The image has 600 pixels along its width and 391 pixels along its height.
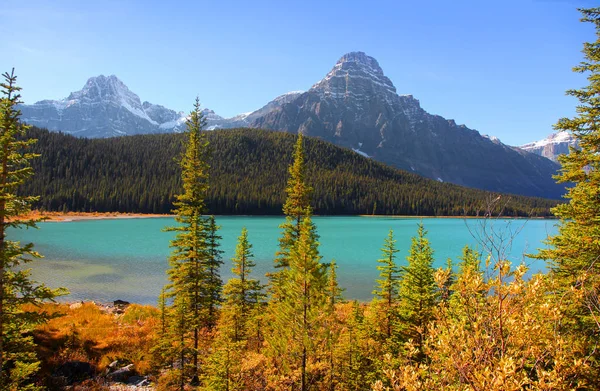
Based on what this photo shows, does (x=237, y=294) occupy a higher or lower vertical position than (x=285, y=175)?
lower

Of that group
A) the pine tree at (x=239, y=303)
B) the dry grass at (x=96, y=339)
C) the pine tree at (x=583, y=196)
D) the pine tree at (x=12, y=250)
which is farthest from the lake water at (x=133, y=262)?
the pine tree at (x=12, y=250)

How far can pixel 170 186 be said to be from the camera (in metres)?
146

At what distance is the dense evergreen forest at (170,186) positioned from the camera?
132 m

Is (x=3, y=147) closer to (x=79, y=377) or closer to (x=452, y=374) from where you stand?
(x=79, y=377)

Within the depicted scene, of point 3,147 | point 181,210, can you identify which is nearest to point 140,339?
point 181,210

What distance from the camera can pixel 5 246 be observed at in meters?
8.55

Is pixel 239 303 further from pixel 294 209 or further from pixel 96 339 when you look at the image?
pixel 96 339

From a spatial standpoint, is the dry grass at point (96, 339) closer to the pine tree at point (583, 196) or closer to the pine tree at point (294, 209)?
the pine tree at point (294, 209)

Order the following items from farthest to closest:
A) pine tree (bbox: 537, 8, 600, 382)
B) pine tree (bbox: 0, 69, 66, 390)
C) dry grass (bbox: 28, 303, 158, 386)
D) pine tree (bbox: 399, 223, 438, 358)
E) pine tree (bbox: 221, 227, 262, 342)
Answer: pine tree (bbox: 221, 227, 262, 342), dry grass (bbox: 28, 303, 158, 386), pine tree (bbox: 399, 223, 438, 358), pine tree (bbox: 537, 8, 600, 382), pine tree (bbox: 0, 69, 66, 390)

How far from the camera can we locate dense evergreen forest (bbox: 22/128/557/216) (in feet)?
434

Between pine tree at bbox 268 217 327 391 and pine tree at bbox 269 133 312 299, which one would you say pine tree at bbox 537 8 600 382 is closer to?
pine tree at bbox 268 217 327 391

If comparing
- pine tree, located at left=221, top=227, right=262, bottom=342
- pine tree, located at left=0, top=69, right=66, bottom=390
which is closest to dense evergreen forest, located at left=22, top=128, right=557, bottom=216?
pine tree, located at left=221, top=227, right=262, bottom=342

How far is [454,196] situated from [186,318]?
201890 millimetres

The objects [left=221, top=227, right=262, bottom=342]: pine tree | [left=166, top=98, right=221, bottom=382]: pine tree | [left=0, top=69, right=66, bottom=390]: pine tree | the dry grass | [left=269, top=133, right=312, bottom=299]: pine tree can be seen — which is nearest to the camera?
[left=0, top=69, right=66, bottom=390]: pine tree
